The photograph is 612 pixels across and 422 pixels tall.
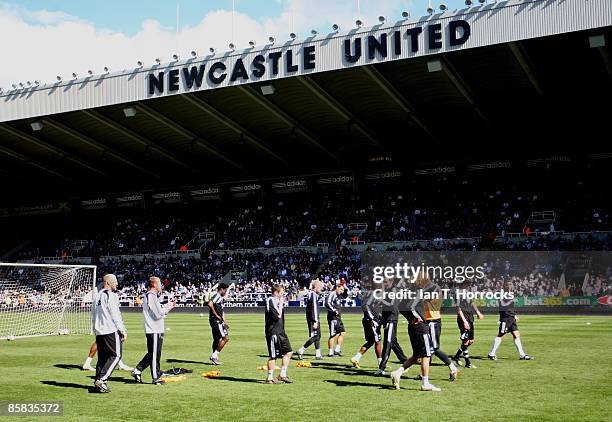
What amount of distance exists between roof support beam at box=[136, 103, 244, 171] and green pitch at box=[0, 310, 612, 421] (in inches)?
1014

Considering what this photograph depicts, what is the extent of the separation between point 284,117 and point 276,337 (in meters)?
32.3

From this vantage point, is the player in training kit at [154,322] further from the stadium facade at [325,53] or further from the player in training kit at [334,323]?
the stadium facade at [325,53]

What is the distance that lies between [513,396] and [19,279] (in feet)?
116

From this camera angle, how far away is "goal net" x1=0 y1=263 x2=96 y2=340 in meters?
28.2

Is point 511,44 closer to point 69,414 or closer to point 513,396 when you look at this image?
point 513,396

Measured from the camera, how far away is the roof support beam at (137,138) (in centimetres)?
4533

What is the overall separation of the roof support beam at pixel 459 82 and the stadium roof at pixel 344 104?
0.14 meters

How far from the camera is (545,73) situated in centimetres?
3669

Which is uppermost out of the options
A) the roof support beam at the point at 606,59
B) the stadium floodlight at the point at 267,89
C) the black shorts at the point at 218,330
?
the stadium floodlight at the point at 267,89

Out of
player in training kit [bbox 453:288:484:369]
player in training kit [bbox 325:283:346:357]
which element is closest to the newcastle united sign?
player in training kit [bbox 325:283:346:357]

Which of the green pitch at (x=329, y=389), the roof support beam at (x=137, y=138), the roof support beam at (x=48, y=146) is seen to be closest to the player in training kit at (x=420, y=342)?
the green pitch at (x=329, y=389)

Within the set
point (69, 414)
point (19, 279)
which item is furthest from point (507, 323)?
point (19, 279)

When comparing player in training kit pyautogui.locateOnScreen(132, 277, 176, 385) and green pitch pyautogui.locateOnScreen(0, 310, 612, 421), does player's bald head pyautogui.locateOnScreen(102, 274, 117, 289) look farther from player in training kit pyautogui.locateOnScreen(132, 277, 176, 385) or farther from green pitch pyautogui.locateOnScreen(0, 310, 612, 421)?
green pitch pyautogui.locateOnScreen(0, 310, 612, 421)

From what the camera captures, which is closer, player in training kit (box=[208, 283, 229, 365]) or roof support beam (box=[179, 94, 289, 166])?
player in training kit (box=[208, 283, 229, 365])
